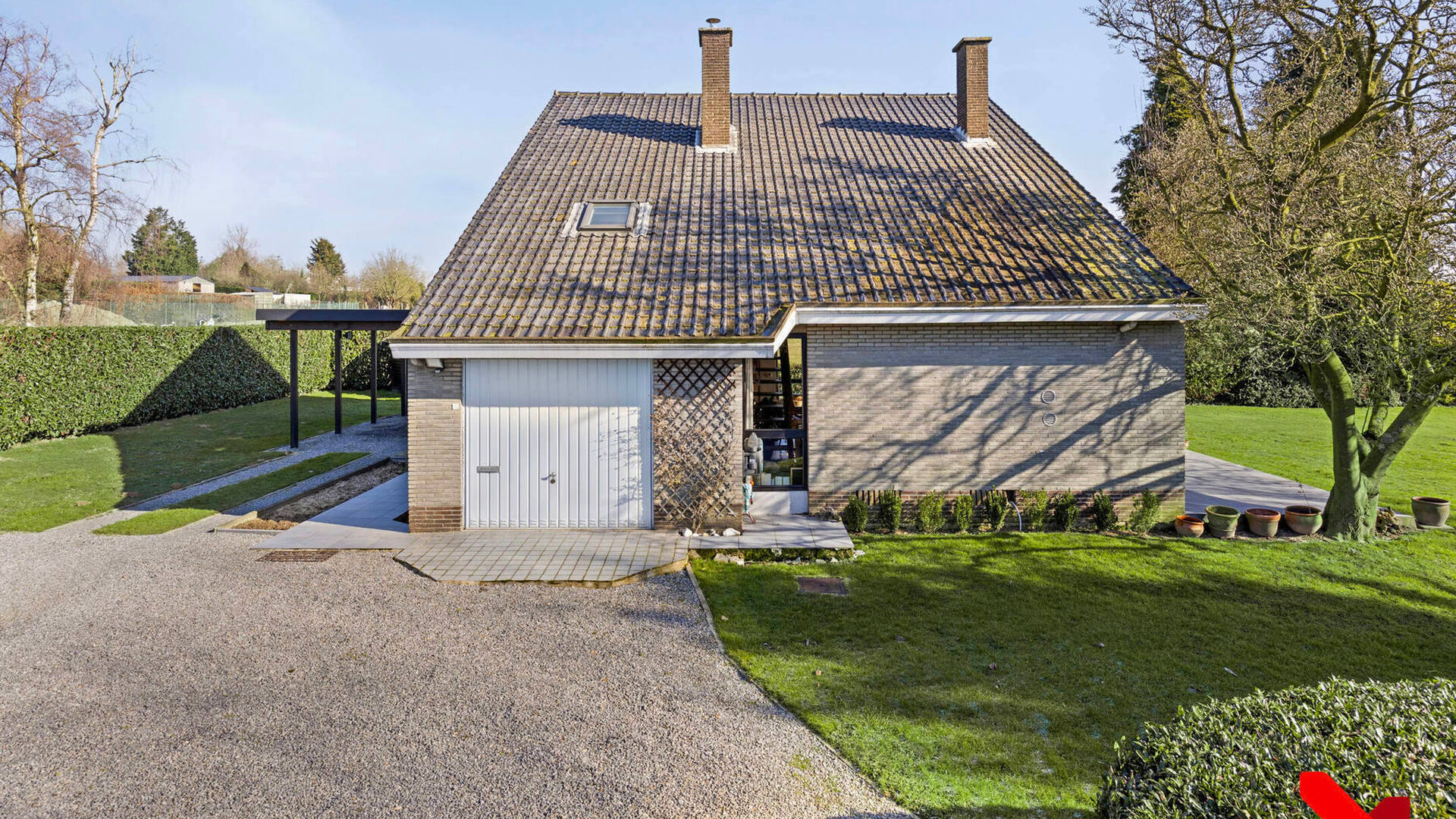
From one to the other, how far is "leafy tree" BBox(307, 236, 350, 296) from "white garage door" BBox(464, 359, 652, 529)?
48161 mm

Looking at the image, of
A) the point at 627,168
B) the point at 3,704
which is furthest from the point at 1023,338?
the point at 3,704

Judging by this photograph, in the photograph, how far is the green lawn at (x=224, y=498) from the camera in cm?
998

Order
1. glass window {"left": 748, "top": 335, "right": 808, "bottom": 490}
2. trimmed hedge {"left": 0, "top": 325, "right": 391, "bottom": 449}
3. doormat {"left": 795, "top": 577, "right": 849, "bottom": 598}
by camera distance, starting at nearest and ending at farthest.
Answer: doormat {"left": 795, "top": 577, "right": 849, "bottom": 598} → glass window {"left": 748, "top": 335, "right": 808, "bottom": 490} → trimmed hedge {"left": 0, "top": 325, "right": 391, "bottom": 449}

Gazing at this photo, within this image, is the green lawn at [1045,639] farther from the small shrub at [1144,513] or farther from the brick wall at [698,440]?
the brick wall at [698,440]

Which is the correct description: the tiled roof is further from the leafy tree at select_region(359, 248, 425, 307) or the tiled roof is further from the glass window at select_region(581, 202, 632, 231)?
the leafy tree at select_region(359, 248, 425, 307)

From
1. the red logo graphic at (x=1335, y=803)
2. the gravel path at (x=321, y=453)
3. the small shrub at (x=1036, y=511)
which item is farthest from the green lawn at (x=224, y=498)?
the red logo graphic at (x=1335, y=803)

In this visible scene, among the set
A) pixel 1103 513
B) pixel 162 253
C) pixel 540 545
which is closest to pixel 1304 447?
pixel 1103 513

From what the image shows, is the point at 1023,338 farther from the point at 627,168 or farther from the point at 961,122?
the point at 627,168

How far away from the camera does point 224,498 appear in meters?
11.7

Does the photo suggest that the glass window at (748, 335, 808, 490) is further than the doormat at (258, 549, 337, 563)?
Yes

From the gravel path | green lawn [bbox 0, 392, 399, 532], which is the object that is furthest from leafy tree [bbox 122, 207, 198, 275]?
the gravel path

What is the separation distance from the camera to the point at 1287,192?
9.08 meters

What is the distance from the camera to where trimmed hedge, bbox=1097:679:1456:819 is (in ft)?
8.81

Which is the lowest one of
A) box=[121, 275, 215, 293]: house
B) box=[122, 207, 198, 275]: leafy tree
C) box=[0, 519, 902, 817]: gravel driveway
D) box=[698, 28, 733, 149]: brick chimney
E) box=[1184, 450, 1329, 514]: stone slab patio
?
box=[0, 519, 902, 817]: gravel driveway
